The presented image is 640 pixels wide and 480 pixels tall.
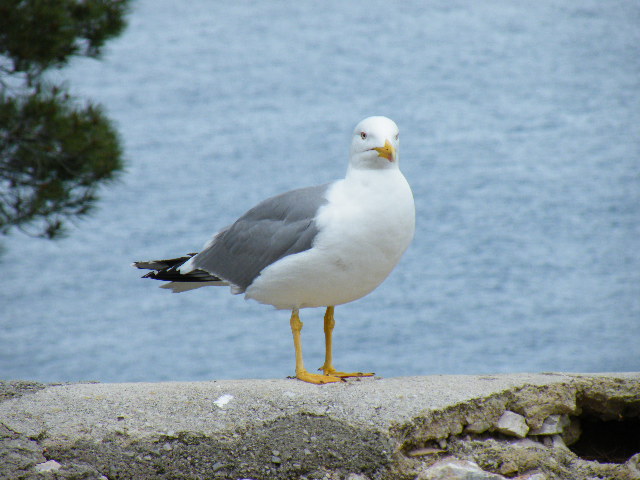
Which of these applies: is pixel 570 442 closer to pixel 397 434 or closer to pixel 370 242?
pixel 397 434

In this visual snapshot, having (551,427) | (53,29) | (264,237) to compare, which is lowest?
(551,427)

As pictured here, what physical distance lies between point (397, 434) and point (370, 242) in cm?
56

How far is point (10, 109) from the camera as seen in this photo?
3.74 m

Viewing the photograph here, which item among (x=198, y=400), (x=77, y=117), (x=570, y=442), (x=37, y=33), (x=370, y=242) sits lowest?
(x=570, y=442)

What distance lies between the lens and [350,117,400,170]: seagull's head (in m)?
2.54

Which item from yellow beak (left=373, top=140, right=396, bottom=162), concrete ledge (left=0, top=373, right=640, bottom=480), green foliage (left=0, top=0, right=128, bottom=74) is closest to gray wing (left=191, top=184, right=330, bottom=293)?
yellow beak (left=373, top=140, right=396, bottom=162)

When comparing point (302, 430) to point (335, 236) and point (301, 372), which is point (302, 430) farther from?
point (335, 236)

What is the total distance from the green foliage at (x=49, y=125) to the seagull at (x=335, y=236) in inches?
53.4

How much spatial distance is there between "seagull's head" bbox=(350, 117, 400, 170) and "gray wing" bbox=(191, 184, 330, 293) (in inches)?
6.6

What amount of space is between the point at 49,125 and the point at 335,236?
70.8 inches

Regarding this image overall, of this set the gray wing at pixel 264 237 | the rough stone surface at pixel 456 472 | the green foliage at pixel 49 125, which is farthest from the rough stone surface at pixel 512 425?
the green foliage at pixel 49 125

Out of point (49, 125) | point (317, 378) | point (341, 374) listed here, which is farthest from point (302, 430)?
point (49, 125)

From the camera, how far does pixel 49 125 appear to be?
12.3 ft

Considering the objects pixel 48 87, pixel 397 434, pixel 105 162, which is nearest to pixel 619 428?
pixel 397 434
